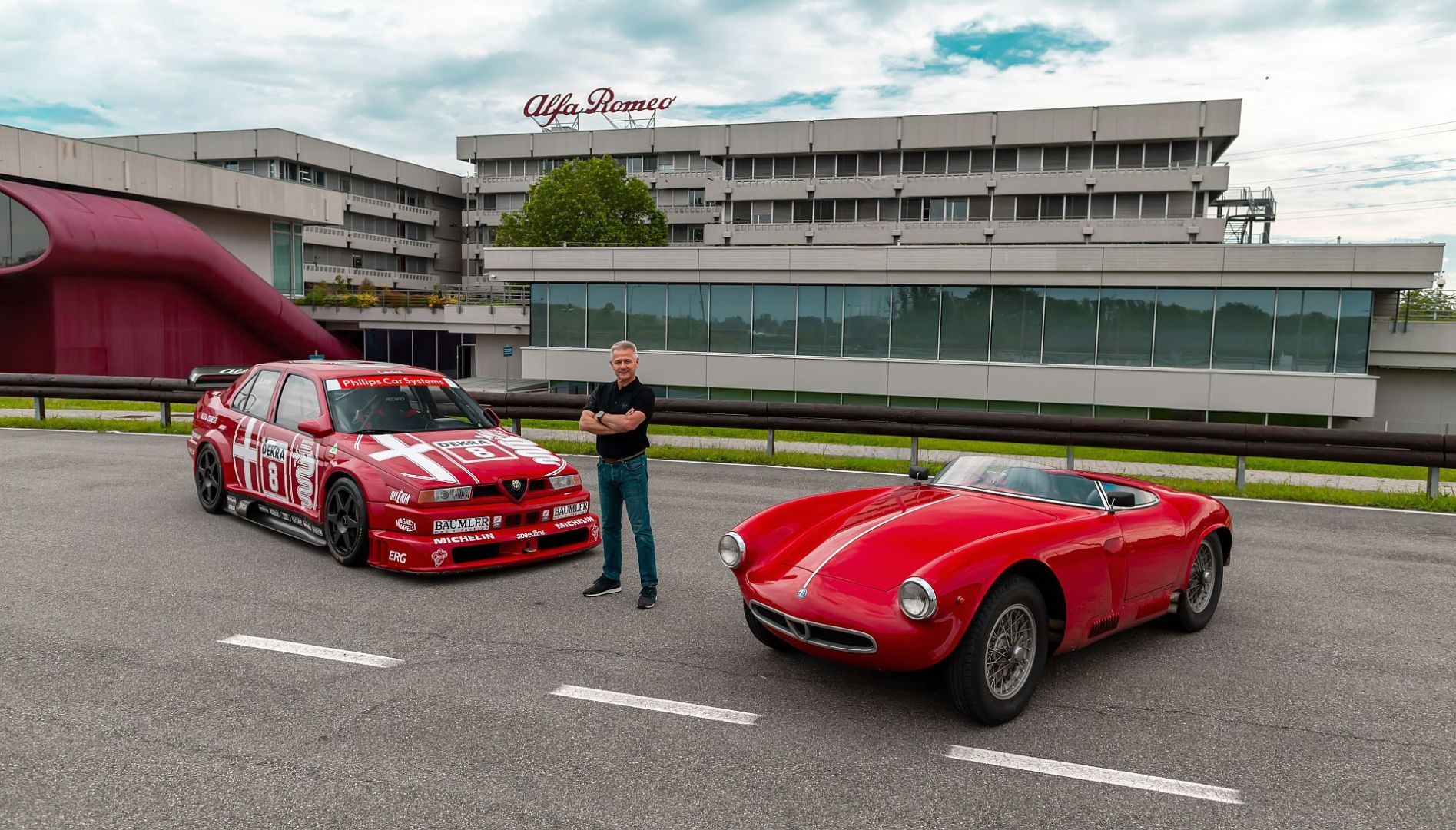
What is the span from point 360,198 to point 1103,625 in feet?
235

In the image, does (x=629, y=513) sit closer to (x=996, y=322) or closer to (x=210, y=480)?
(x=210, y=480)

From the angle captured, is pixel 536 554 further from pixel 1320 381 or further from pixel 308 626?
pixel 1320 381

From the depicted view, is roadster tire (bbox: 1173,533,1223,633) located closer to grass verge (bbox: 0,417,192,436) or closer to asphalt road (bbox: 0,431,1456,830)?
asphalt road (bbox: 0,431,1456,830)

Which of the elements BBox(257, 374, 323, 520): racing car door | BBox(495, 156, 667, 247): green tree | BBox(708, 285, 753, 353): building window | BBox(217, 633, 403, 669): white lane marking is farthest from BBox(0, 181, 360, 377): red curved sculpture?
BBox(217, 633, 403, 669): white lane marking

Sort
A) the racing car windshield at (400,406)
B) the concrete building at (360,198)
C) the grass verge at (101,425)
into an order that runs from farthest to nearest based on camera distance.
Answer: the concrete building at (360,198) < the grass verge at (101,425) < the racing car windshield at (400,406)

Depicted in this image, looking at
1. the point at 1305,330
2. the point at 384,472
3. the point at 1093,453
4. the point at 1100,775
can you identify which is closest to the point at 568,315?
the point at 1093,453

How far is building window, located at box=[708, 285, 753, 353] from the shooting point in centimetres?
2848

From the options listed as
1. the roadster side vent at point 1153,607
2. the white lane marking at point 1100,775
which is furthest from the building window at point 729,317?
the white lane marking at point 1100,775

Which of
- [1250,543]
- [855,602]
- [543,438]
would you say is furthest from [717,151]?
[855,602]

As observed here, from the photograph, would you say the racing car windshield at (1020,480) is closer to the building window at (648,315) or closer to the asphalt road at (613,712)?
the asphalt road at (613,712)

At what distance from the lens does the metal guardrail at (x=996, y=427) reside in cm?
1123

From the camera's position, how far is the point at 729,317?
94.2ft

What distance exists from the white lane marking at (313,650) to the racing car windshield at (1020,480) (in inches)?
136

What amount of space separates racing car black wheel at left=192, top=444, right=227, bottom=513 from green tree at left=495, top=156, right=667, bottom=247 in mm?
44673
